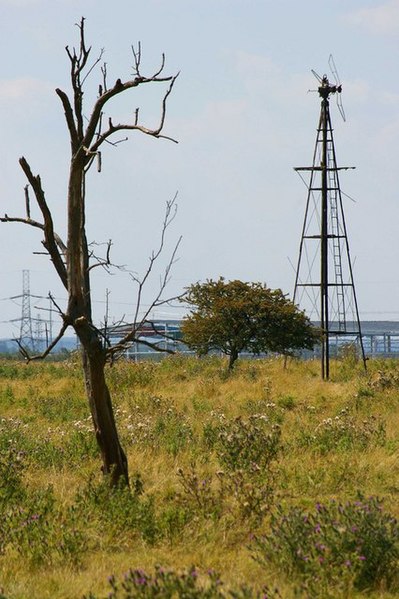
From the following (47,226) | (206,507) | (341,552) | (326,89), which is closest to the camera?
(341,552)

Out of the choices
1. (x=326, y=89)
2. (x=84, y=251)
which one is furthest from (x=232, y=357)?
(x=84, y=251)

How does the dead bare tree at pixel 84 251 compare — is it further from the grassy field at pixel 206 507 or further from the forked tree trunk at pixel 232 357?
the forked tree trunk at pixel 232 357

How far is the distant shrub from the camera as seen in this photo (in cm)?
746

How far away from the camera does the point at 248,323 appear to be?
3066cm

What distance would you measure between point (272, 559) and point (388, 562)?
95 centimetres

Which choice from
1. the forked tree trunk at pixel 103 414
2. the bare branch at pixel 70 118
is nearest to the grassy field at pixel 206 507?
the forked tree trunk at pixel 103 414

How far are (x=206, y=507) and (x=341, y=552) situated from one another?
241 centimetres

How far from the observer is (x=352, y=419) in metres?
16.6

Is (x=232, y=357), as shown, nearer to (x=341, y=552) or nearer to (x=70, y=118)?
(x=70, y=118)

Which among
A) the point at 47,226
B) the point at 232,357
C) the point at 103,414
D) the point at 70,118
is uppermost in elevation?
the point at 70,118

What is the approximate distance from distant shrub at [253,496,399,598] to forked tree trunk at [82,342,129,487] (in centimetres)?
288

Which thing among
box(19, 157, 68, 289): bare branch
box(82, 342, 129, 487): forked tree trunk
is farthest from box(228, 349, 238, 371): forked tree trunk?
box(19, 157, 68, 289): bare branch

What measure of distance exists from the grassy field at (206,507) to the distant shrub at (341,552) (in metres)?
0.01

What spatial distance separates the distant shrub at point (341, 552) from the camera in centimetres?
746
